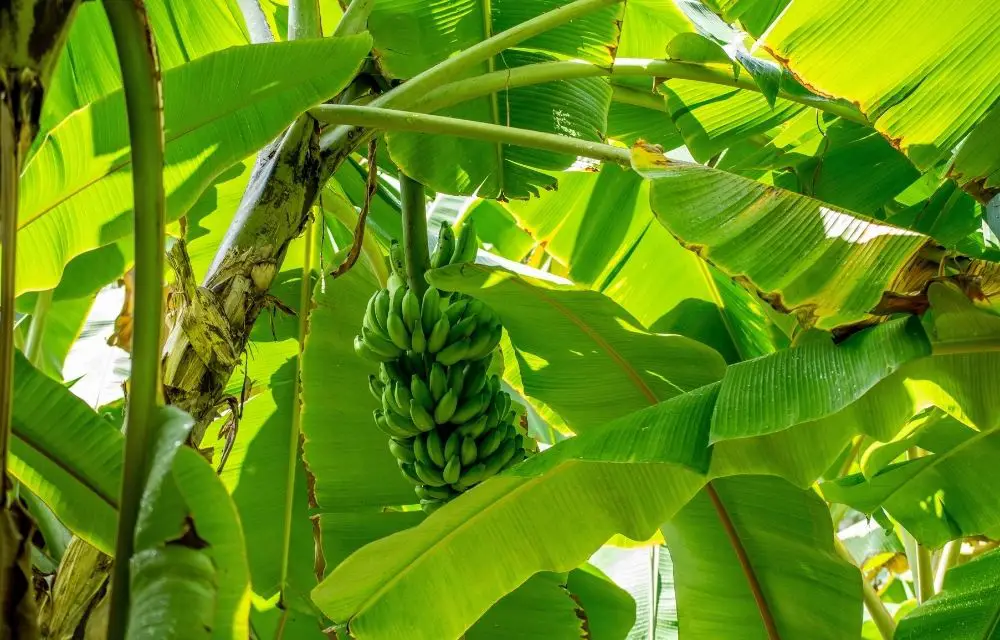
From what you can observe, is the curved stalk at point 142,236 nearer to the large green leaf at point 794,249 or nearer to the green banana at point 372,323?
the large green leaf at point 794,249

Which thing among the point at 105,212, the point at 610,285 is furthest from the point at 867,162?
Result: the point at 105,212

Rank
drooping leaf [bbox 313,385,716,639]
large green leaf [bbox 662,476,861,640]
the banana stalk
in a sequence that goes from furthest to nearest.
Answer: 1. large green leaf [bbox 662,476,861,640]
2. drooping leaf [bbox 313,385,716,639]
3. the banana stalk

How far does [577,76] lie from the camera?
112 centimetres

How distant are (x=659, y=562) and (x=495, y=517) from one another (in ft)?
2.91

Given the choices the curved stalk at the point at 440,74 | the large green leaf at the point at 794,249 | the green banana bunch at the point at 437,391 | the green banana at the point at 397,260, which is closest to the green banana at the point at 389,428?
the green banana bunch at the point at 437,391

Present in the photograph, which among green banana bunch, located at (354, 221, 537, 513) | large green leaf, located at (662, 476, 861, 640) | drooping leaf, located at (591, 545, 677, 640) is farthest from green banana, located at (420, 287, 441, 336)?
drooping leaf, located at (591, 545, 677, 640)

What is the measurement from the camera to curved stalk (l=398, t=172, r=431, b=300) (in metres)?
1.07

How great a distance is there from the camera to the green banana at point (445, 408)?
1048mm

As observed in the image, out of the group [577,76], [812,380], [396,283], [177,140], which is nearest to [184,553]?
[177,140]

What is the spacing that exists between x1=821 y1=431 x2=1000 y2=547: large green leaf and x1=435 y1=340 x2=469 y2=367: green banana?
0.65 m

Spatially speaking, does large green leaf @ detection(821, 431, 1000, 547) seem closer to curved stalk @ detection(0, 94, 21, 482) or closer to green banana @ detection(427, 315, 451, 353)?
green banana @ detection(427, 315, 451, 353)

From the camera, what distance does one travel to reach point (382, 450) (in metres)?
1.28

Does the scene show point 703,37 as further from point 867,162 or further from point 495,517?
point 495,517

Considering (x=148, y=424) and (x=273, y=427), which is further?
(x=273, y=427)
